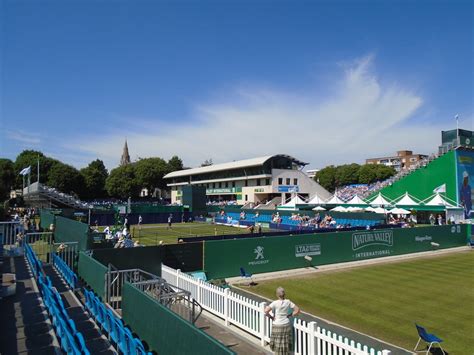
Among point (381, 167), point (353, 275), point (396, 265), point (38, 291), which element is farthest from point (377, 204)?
point (381, 167)

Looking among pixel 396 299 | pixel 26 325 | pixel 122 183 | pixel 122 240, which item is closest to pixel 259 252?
pixel 396 299

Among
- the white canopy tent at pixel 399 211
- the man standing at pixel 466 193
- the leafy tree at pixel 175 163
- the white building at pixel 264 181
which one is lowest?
the white canopy tent at pixel 399 211

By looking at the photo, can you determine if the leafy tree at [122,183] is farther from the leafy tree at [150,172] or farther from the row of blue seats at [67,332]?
the row of blue seats at [67,332]

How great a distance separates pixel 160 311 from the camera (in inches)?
270

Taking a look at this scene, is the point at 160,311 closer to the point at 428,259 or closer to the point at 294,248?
the point at 294,248

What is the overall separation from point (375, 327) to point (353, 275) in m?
7.76

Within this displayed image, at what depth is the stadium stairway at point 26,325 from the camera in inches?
320

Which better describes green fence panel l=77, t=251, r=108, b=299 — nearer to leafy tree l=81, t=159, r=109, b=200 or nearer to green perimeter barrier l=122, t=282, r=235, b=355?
green perimeter barrier l=122, t=282, r=235, b=355

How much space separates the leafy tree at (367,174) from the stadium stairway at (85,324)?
96357 millimetres

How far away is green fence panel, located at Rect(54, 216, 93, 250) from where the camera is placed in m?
16.8

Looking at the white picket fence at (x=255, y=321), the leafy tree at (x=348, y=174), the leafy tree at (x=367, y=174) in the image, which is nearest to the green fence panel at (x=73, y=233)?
the white picket fence at (x=255, y=321)

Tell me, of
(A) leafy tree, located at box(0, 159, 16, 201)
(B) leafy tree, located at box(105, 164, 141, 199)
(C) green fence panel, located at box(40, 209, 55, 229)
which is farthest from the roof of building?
(C) green fence panel, located at box(40, 209, 55, 229)

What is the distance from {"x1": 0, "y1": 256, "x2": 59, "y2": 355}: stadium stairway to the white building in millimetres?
61147

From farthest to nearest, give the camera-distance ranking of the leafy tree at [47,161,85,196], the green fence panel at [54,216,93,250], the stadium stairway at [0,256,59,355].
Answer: the leafy tree at [47,161,85,196], the green fence panel at [54,216,93,250], the stadium stairway at [0,256,59,355]
